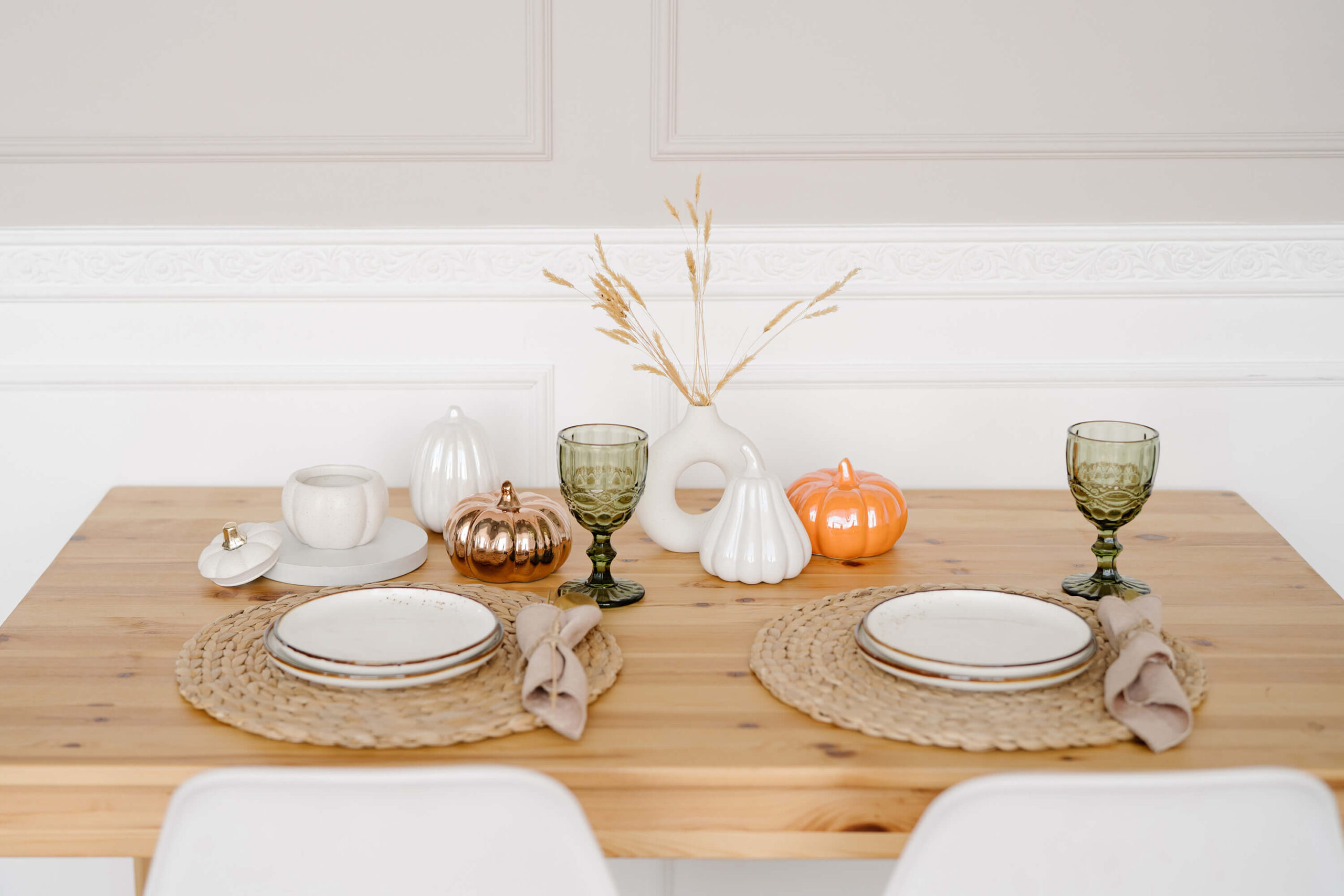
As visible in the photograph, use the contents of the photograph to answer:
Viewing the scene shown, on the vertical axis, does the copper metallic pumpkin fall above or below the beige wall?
below

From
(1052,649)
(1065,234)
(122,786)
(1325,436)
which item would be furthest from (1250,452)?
(122,786)

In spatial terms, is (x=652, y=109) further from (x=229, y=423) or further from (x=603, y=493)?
(x=229, y=423)

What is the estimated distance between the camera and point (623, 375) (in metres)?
1.70

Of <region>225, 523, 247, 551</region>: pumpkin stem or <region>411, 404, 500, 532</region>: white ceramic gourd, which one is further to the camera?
<region>411, 404, 500, 532</region>: white ceramic gourd

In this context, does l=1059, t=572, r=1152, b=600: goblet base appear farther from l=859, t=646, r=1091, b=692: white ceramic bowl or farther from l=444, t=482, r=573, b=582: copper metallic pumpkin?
l=444, t=482, r=573, b=582: copper metallic pumpkin

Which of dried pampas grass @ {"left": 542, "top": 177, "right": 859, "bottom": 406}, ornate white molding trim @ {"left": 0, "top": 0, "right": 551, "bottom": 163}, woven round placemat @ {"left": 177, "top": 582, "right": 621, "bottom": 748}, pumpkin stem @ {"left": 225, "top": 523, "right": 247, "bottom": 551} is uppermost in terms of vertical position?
ornate white molding trim @ {"left": 0, "top": 0, "right": 551, "bottom": 163}

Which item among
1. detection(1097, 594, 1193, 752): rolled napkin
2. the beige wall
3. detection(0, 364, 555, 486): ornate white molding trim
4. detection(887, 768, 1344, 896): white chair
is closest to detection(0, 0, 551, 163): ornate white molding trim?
the beige wall

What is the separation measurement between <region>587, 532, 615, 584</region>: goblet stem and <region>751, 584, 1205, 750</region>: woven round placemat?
8.4 inches

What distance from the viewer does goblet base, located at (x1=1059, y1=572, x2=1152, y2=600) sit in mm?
1242

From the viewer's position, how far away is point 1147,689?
0.96 meters

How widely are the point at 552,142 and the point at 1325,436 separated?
52.6 inches

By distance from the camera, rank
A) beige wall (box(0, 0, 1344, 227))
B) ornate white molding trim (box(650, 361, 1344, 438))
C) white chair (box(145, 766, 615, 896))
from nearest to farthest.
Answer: white chair (box(145, 766, 615, 896)) < beige wall (box(0, 0, 1344, 227)) < ornate white molding trim (box(650, 361, 1344, 438))

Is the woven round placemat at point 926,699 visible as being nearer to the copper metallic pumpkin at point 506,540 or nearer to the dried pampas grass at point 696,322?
the copper metallic pumpkin at point 506,540

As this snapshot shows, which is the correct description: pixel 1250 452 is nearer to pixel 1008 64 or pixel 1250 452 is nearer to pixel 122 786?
pixel 1008 64
